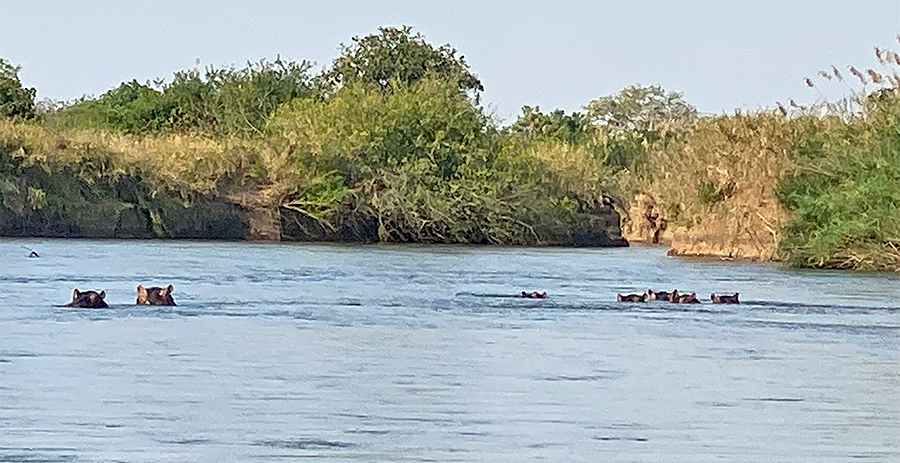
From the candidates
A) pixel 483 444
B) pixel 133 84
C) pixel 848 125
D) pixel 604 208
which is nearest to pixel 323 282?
pixel 848 125

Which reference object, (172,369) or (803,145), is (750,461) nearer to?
(172,369)

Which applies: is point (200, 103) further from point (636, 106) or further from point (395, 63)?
point (636, 106)

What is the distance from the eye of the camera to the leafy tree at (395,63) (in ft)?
255

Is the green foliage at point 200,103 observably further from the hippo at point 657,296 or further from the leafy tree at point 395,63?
the hippo at point 657,296

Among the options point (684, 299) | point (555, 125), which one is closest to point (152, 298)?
point (684, 299)

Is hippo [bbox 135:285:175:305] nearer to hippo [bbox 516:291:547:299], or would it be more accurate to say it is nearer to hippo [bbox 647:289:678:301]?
hippo [bbox 516:291:547:299]

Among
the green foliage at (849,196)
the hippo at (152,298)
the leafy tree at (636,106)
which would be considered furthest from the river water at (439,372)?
the leafy tree at (636,106)

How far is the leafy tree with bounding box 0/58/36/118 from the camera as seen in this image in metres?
68.8

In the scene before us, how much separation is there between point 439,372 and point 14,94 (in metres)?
53.2

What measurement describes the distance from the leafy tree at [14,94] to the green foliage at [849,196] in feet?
105

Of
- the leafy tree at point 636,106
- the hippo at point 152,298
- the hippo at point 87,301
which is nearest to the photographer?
the hippo at point 87,301

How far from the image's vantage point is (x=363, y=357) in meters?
20.4

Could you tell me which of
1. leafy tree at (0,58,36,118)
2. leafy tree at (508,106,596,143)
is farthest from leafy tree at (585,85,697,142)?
leafy tree at (0,58,36,118)

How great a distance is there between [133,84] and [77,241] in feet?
69.2
